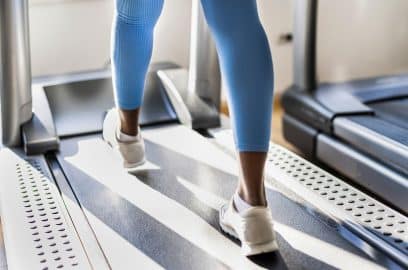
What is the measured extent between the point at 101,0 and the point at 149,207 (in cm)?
109

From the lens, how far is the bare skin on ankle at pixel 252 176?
4.24ft

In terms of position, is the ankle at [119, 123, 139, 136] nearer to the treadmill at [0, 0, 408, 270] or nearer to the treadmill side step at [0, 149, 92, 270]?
the treadmill at [0, 0, 408, 270]

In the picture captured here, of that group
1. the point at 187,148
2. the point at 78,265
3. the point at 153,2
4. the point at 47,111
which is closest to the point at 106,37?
the point at 47,111

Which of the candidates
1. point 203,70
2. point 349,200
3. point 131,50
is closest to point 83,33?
point 203,70

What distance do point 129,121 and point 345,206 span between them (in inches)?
23.6

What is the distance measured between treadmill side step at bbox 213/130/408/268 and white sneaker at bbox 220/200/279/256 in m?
0.22

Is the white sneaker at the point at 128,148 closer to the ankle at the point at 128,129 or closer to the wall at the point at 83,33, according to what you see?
the ankle at the point at 128,129

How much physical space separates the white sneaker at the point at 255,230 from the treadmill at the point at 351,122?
0.54 m

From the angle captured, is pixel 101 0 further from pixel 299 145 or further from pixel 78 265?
pixel 78 265

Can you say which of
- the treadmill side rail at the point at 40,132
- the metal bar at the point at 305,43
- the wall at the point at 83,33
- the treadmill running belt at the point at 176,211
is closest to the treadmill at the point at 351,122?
the metal bar at the point at 305,43

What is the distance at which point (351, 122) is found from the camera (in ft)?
6.45

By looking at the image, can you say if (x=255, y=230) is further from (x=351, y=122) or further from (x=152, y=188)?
(x=351, y=122)

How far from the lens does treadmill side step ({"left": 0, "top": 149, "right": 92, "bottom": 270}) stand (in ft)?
4.45

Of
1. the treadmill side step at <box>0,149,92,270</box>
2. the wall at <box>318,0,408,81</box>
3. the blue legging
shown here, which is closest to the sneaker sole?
the treadmill side step at <box>0,149,92,270</box>
